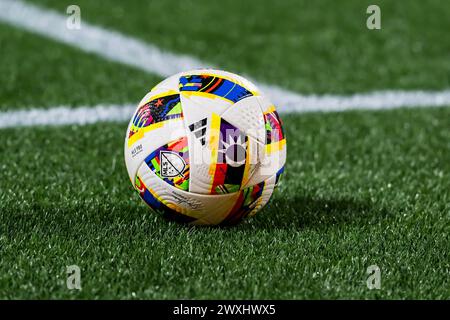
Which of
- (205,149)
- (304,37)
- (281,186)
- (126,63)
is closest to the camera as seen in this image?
(205,149)

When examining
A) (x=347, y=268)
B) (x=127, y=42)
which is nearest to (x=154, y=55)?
(x=127, y=42)

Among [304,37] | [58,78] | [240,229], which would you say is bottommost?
[240,229]

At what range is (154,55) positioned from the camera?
268 inches

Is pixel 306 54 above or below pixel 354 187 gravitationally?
above

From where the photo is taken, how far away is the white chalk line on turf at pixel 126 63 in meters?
5.54

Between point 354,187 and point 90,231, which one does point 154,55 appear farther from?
point 90,231

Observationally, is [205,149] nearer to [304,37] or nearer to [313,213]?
[313,213]

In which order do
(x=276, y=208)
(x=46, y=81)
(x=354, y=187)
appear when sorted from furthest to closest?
1. (x=46, y=81)
2. (x=354, y=187)
3. (x=276, y=208)

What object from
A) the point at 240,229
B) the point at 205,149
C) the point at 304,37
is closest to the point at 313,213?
the point at 240,229

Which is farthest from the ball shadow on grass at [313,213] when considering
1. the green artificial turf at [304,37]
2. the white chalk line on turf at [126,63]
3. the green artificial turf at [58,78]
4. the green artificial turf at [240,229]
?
the green artificial turf at [304,37]

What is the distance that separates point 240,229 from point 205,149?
42cm

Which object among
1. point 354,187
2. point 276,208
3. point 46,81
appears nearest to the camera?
point 276,208

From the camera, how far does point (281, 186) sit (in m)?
4.50
